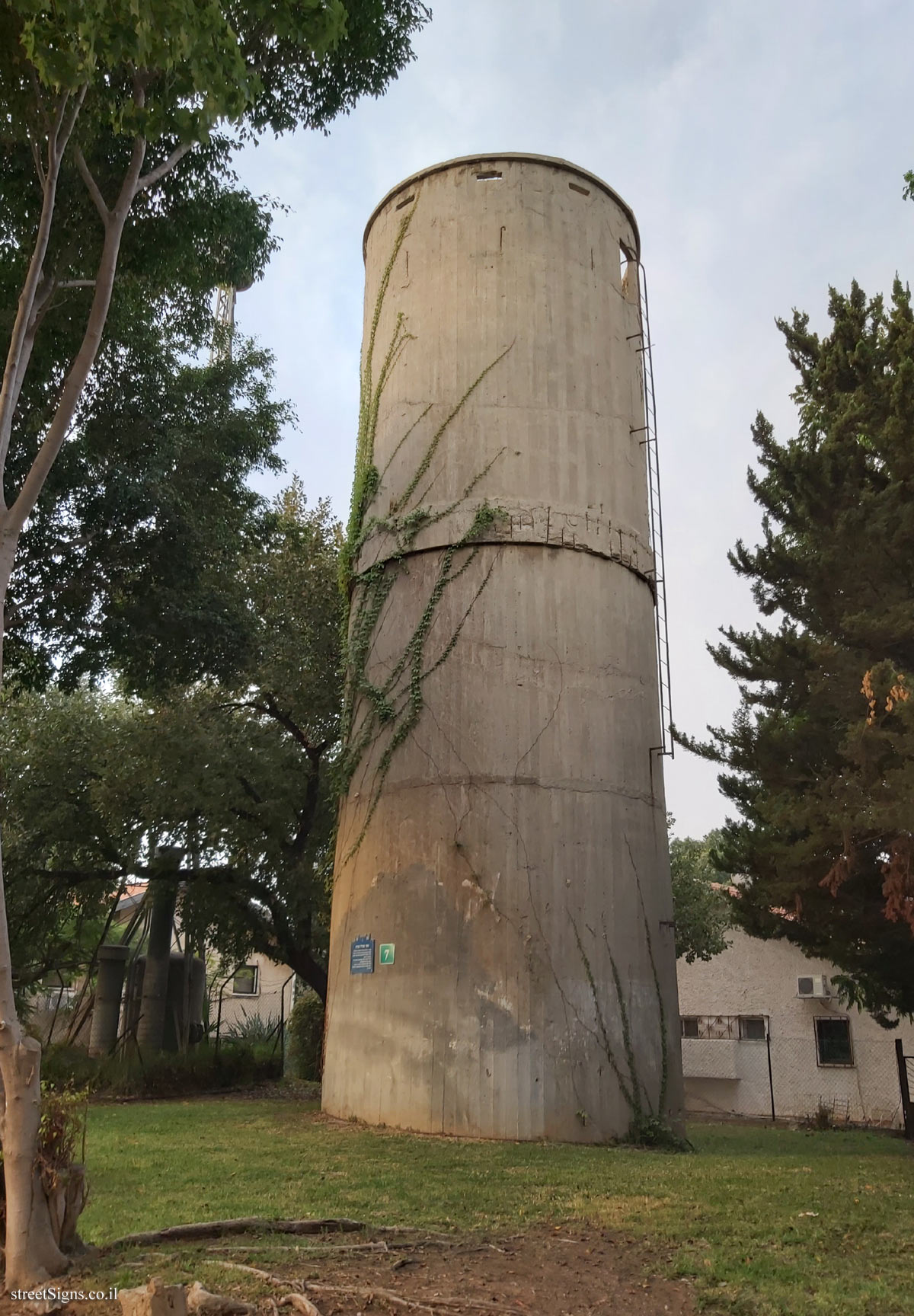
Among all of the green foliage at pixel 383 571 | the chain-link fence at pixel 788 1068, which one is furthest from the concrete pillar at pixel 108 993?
the chain-link fence at pixel 788 1068

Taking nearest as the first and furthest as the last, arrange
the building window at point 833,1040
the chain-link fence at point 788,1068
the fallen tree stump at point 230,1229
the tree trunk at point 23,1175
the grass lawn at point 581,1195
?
the tree trunk at point 23,1175 < the grass lawn at point 581,1195 < the fallen tree stump at point 230,1229 < the chain-link fence at point 788,1068 < the building window at point 833,1040

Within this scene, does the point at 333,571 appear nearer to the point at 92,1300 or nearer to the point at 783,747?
the point at 783,747

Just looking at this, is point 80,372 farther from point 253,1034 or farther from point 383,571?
point 253,1034

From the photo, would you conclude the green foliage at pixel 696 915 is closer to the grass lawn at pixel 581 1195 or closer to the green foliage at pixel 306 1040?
the green foliage at pixel 306 1040

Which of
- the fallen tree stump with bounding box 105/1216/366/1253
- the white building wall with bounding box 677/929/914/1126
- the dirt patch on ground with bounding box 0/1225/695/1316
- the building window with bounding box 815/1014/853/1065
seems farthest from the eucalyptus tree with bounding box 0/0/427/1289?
the building window with bounding box 815/1014/853/1065

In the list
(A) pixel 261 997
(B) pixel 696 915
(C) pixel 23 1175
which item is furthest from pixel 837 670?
(A) pixel 261 997

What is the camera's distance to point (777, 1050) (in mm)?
26844

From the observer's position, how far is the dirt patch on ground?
5004 millimetres

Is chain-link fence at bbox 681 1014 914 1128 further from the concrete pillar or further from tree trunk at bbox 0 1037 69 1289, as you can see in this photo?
tree trunk at bbox 0 1037 69 1289

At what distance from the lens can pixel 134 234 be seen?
11.5 m

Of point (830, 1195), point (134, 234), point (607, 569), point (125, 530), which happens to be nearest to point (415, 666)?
point (607, 569)

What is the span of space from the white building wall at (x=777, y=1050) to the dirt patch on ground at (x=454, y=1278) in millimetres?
20106

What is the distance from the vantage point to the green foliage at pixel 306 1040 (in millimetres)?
24500

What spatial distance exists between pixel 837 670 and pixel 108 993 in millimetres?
15952
